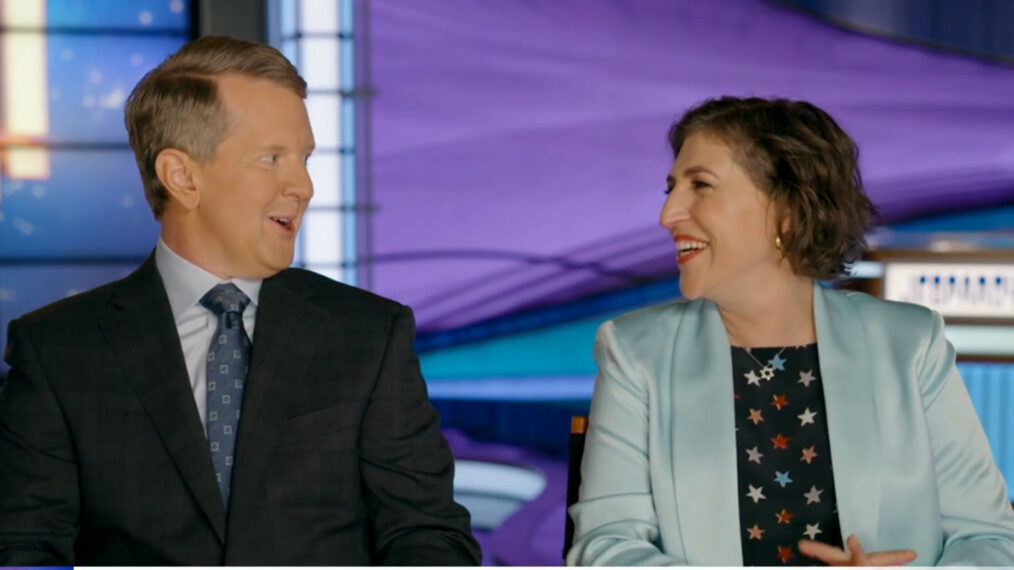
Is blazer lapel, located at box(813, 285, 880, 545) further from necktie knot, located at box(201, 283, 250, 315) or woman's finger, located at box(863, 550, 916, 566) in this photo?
necktie knot, located at box(201, 283, 250, 315)

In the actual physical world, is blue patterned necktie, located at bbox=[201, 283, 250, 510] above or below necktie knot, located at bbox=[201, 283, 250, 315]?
below

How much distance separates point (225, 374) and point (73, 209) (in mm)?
2993

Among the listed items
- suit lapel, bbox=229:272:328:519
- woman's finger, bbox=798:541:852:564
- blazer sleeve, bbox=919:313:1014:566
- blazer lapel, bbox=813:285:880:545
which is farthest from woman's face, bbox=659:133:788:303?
suit lapel, bbox=229:272:328:519

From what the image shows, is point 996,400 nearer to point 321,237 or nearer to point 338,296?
point 338,296

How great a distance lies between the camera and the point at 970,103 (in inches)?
192

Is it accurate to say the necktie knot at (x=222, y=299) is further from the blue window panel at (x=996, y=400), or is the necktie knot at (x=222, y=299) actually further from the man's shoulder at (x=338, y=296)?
the blue window panel at (x=996, y=400)

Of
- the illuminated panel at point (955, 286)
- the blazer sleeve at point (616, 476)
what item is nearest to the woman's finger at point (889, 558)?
the blazer sleeve at point (616, 476)

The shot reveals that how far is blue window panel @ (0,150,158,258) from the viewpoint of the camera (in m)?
4.26

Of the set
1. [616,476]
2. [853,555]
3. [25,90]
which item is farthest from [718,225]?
[25,90]

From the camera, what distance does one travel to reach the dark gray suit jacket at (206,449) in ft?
4.87

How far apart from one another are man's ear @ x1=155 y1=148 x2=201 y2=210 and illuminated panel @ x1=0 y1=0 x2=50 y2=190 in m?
2.95

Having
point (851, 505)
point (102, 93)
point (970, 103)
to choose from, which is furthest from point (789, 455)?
point (970, 103)

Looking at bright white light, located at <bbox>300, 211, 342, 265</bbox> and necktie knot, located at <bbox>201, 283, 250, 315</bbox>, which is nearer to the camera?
necktie knot, located at <bbox>201, 283, 250, 315</bbox>

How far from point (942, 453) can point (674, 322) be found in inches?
15.5
